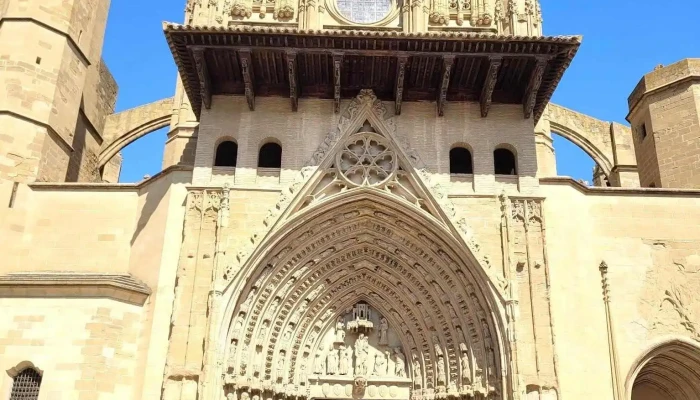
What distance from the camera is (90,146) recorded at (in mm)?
14391

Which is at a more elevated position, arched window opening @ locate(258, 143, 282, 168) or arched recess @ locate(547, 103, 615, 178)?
arched recess @ locate(547, 103, 615, 178)

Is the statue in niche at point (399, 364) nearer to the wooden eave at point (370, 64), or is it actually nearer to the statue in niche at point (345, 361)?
the statue in niche at point (345, 361)

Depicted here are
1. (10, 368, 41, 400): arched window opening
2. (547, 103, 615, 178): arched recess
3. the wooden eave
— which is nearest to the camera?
(10, 368, 41, 400): arched window opening

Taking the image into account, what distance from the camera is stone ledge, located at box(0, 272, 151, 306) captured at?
32.0 ft

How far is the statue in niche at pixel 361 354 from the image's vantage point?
10.6 meters

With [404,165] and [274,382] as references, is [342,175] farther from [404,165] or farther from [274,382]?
[274,382]

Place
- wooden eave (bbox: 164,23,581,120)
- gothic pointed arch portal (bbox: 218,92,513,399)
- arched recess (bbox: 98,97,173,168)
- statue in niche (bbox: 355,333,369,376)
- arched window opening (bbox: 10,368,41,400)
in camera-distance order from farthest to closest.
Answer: arched recess (bbox: 98,97,173,168) < statue in niche (bbox: 355,333,369,376) < wooden eave (bbox: 164,23,581,120) < gothic pointed arch portal (bbox: 218,92,513,399) < arched window opening (bbox: 10,368,41,400)

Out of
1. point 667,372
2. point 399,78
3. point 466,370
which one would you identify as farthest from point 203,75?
point 667,372

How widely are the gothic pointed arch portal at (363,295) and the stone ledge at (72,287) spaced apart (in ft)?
4.71

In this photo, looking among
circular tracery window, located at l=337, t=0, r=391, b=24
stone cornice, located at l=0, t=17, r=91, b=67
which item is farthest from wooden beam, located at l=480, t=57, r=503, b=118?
stone cornice, located at l=0, t=17, r=91, b=67

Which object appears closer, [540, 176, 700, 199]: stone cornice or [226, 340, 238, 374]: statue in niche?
[226, 340, 238, 374]: statue in niche

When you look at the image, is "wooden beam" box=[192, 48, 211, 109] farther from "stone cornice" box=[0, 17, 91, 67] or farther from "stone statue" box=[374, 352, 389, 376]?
"stone statue" box=[374, 352, 389, 376]

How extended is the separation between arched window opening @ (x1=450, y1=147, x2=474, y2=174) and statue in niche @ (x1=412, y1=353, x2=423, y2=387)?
117 inches

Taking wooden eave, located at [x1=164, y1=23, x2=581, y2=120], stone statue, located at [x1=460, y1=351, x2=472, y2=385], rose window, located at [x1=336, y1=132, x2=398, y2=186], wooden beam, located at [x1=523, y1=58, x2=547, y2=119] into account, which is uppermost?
wooden eave, located at [x1=164, y1=23, x2=581, y2=120]
